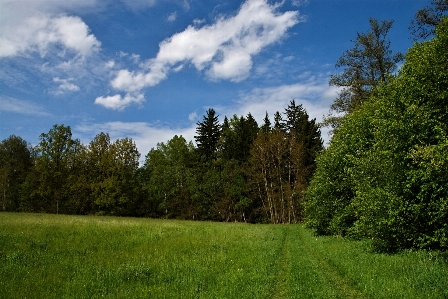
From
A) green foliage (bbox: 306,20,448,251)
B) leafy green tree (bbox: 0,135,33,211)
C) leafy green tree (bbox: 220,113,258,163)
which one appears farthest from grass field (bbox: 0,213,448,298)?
leafy green tree (bbox: 0,135,33,211)

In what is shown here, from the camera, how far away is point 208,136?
224 feet

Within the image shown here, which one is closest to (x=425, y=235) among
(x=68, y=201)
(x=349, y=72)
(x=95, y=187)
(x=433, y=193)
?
(x=433, y=193)

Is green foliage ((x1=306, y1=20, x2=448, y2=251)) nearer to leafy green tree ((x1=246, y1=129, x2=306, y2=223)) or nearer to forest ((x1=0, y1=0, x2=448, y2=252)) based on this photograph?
forest ((x1=0, y1=0, x2=448, y2=252))

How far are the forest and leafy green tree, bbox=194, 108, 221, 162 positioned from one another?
23cm

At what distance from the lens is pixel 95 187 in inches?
2450

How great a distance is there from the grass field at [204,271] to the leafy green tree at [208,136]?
49.2 metres

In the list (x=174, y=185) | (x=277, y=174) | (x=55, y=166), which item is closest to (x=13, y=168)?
(x=55, y=166)

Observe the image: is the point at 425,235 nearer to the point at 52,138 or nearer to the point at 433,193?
the point at 433,193

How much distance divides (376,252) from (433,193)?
424cm

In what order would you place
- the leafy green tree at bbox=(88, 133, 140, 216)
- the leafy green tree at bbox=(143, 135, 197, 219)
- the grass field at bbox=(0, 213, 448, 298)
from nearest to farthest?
the grass field at bbox=(0, 213, 448, 298), the leafy green tree at bbox=(88, 133, 140, 216), the leafy green tree at bbox=(143, 135, 197, 219)

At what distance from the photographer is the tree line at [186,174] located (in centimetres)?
5725

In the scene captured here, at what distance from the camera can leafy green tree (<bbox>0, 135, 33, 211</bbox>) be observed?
70500 millimetres

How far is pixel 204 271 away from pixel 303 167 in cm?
4589

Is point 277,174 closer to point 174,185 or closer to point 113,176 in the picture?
point 174,185
